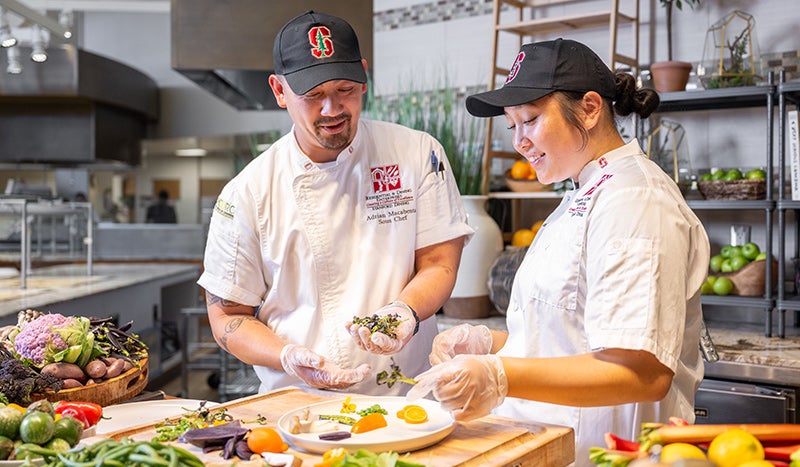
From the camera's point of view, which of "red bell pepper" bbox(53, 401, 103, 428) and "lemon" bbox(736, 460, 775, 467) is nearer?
"lemon" bbox(736, 460, 775, 467)

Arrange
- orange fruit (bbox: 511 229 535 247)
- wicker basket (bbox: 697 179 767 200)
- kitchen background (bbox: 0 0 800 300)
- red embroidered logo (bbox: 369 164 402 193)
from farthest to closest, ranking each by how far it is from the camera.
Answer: orange fruit (bbox: 511 229 535 247) → kitchen background (bbox: 0 0 800 300) → wicker basket (bbox: 697 179 767 200) → red embroidered logo (bbox: 369 164 402 193)

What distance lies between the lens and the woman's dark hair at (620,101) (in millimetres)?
1611

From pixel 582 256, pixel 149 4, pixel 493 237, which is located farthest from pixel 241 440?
pixel 149 4

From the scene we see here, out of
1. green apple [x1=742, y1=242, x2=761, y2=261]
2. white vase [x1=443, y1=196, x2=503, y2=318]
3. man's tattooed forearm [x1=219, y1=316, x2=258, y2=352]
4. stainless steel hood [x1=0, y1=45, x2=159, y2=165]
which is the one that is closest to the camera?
man's tattooed forearm [x1=219, y1=316, x2=258, y2=352]

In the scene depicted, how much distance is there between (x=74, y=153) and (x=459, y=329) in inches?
308

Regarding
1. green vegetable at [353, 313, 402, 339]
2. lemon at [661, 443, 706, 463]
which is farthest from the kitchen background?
lemon at [661, 443, 706, 463]

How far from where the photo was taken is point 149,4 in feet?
33.9

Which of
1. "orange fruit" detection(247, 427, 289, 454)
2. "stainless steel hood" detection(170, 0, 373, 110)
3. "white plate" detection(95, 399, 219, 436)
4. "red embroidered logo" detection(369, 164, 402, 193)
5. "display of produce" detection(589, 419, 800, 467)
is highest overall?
"stainless steel hood" detection(170, 0, 373, 110)

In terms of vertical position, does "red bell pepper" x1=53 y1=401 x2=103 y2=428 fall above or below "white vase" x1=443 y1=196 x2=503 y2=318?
below

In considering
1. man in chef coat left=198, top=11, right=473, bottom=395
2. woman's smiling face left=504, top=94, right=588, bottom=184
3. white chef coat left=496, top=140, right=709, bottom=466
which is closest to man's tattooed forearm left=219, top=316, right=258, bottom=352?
man in chef coat left=198, top=11, right=473, bottom=395

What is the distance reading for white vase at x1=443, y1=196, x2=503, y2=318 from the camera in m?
3.72

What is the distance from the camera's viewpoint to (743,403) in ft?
9.34

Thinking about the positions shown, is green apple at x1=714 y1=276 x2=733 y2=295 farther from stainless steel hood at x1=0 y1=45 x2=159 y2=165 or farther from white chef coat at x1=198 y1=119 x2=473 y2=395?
stainless steel hood at x1=0 y1=45 x2=159 y2=165

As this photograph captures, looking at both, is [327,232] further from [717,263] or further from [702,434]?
[717,263]
